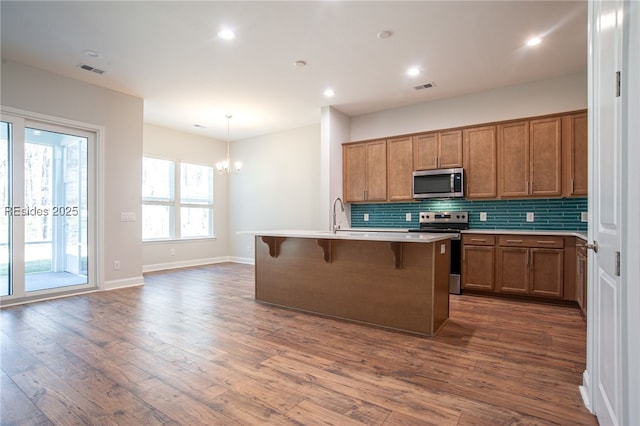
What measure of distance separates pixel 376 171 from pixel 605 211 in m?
4.23

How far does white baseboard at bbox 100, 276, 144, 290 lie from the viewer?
489 cm

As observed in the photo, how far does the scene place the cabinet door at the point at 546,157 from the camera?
4.24m

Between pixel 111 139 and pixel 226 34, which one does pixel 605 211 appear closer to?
pixel 226 34

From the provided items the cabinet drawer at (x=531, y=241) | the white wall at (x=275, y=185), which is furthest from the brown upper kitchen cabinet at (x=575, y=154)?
the white wall at (x=275, y=185)

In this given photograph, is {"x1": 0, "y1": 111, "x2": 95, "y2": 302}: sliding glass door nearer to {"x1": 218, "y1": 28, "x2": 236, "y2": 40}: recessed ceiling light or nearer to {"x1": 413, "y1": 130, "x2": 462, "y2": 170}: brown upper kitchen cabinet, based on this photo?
{"x1": 218, "y1": 28, "x2": 236, "y2": 40}: recessed ceiling light

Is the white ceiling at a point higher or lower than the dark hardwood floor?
higher

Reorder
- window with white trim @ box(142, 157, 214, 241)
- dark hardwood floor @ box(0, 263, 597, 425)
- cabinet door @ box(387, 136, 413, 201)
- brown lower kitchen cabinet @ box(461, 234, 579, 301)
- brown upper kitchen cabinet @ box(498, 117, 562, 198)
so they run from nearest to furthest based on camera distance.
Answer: dark hardwood floor @ box(0, 263, 597, 425)
brown lower kitchen cabinet @ box(461, 234, 579, 301)
brown upper kitchen cabinet @ box(498, 117, 562, 198)
cabinet door @ box(387, 136, 413, 201)
window with white trim @ box(142, 157, 214, 241)

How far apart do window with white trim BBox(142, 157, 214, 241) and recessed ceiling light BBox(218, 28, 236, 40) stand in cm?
417

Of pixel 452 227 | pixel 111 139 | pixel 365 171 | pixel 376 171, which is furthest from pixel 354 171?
pixel 111 139

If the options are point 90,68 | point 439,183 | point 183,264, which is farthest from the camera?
point 183,264

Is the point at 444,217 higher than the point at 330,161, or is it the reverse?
the point at 330,161

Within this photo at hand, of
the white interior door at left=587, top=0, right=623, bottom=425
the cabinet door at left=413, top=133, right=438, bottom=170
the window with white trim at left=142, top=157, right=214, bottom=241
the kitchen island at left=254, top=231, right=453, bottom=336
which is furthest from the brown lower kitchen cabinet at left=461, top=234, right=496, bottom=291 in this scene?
the window with white trim at left=142, top=157, right=214, bottom=241

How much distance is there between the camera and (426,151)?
5180 millimetres

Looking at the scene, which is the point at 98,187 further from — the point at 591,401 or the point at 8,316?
the point at 591,401
